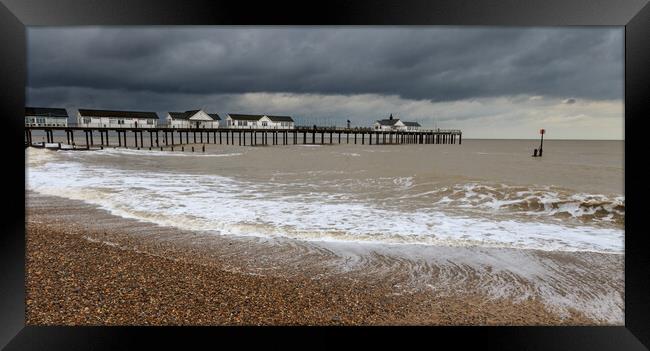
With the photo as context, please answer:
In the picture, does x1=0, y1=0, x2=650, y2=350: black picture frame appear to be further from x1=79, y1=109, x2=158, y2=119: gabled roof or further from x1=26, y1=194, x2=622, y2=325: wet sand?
x1=79, y1=109, x2=158, y2=119: gabled roof

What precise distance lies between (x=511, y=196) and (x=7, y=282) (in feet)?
31.5

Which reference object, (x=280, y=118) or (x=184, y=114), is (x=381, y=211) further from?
(x=280, y=118)

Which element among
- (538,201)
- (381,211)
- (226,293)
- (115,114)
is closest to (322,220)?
(381,211)

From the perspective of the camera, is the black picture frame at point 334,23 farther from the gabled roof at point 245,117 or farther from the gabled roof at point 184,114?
the gabled roof at point 245,117

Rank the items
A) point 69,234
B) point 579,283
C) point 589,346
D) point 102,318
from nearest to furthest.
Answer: point 589,346 → point 102,318 → point 579,283 → point 69,234

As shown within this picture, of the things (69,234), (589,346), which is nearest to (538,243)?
(589,346)

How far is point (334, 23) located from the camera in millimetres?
2008

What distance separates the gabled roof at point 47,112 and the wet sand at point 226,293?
46.2 meters

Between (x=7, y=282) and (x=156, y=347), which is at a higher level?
(x=7, y=282)

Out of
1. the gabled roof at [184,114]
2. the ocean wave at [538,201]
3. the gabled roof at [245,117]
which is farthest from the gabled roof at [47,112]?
the ocean wave at [538,201]

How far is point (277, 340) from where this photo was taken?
6.23 feet

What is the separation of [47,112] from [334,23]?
50.1 metres

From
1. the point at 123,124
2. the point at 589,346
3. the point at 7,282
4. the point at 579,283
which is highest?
the point at 123,124

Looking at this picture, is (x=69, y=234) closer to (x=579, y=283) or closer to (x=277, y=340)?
(x=277, y=340)
